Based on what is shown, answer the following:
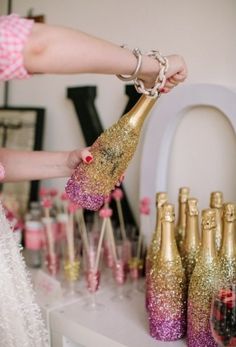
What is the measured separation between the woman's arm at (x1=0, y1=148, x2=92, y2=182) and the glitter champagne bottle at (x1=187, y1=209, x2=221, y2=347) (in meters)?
0.34

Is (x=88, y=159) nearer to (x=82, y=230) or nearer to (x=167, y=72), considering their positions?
(x=167, y=72)

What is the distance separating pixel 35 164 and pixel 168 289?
1.37ft

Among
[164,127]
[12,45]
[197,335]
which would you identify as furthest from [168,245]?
[12,45]

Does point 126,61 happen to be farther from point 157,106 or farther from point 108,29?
point 108,29

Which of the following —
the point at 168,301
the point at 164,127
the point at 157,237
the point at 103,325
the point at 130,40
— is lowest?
the point at 103,325

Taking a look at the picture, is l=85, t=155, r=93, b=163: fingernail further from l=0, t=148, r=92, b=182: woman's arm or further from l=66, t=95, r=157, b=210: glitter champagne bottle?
l=0, t=148, r=92, b=182: woman's arm

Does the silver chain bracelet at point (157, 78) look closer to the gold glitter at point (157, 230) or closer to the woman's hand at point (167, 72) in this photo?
the woman's hand at point (167, 72)

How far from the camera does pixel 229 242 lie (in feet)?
3.15

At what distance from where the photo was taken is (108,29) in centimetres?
154

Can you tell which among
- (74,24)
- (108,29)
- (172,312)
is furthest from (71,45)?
(74,24)

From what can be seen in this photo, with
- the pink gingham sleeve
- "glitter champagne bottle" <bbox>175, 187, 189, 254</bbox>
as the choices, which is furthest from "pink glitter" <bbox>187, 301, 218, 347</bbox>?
the pink gingham sleeve

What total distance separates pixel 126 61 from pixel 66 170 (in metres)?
0.41

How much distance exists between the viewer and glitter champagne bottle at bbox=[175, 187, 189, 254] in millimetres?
1142

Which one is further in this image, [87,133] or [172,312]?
[87,133]
